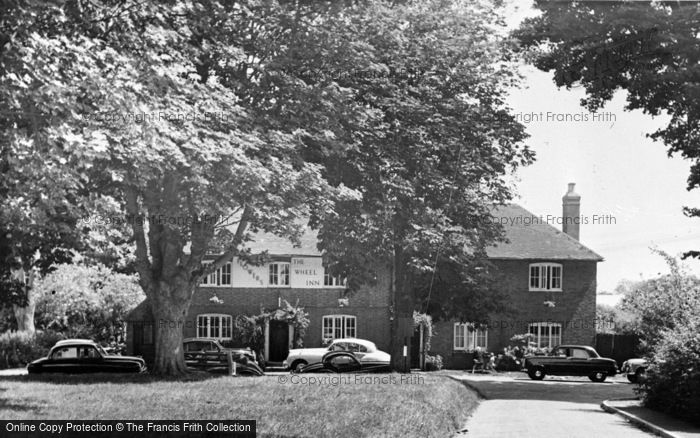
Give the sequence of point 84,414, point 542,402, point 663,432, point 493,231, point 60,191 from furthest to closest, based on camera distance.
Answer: point 493,231 < point 542,402 < point 663,432 < point 84,414 < point 60,191

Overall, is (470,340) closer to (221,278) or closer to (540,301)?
(540,301)

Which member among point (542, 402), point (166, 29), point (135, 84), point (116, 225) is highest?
point (166, 29)

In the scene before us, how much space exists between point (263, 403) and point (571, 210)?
42.3 metres

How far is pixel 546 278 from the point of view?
54.5 meters

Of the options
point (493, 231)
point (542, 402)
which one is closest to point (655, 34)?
point (542, 402)

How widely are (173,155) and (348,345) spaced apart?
27.9m

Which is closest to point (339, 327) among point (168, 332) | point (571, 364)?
point (571, 364)

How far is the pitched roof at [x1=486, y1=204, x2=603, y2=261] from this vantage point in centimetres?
5416

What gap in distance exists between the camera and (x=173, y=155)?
18.6m

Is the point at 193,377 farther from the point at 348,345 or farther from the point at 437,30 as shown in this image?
the point at 348,345

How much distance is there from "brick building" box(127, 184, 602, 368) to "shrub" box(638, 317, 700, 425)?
2169 cm

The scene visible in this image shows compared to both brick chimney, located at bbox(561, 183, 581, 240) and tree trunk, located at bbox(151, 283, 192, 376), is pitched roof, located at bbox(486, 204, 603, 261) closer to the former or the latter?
brick chimney, located at bbox(561, 183, 581, 240)

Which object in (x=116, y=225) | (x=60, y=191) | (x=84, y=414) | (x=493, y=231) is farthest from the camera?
(x=493, y=231)

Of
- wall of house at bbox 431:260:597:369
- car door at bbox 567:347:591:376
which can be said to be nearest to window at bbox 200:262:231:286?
wall of house at bbox 431:260:597:369
